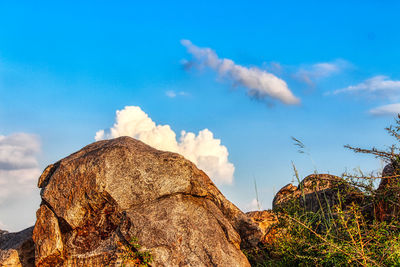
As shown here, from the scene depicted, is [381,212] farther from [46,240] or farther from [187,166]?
[46,240]

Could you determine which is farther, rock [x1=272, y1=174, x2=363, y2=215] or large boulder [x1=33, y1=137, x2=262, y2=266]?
rock [x1=272, y1=174, x2=363, y2=215]

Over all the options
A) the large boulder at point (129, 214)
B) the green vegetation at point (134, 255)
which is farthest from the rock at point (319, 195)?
the green vegetation at point (134, 255)

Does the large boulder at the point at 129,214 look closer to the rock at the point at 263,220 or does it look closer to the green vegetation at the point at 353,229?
the green vegetation at the point at 353,229

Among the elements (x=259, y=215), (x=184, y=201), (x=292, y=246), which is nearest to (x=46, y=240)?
(x=184, y=201)

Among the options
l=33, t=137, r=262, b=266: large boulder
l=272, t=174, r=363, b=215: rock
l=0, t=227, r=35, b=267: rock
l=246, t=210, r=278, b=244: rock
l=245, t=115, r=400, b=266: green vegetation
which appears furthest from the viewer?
l=246, t=210, r=278, b=244: rock

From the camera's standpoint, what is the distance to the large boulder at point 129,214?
7.84m

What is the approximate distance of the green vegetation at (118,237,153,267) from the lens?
7613 mm

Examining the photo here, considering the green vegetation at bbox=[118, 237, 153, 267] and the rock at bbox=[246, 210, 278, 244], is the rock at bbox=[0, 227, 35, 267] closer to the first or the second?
the green vegetation at bbox=[118, 237, 153, 267]

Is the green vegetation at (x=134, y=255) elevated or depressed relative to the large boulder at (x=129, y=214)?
depressed

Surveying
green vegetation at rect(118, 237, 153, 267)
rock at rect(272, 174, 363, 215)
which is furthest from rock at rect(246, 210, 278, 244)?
green vegetation at rect(118, 237, 153, 267)

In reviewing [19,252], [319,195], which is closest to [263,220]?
[319,195]

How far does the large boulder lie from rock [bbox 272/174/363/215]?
1.72m

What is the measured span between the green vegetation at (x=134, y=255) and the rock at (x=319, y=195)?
3.12m

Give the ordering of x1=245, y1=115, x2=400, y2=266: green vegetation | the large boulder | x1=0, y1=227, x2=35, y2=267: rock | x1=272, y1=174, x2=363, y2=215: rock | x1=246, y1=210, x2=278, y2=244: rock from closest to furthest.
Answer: x1=245, y1=115, x2=400, y2=266: green vegetation → the large boulder → x1=272, y1=174, x2=363, y2=215: rock → x1=0, y1=227, x2=35, y2=267: rock → x1=246, y1=210, x2=278, y2=244: rock
